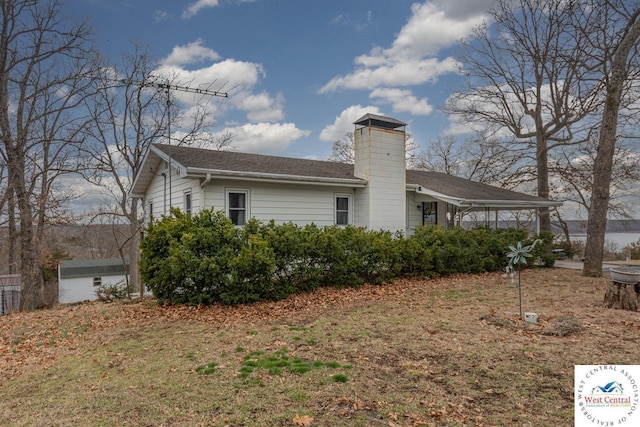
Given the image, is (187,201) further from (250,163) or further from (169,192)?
(250,163)

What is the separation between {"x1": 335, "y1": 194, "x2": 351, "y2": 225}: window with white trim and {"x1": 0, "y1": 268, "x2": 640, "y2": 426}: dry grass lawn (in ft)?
15.6

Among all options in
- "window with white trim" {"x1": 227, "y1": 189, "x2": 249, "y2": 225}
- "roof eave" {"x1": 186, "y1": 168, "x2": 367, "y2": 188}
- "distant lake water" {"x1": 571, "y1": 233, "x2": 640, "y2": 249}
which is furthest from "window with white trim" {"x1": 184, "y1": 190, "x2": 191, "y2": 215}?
"distant lake water" {"x1": 571, "y1": 233, "x2": 640, "y2": 249}

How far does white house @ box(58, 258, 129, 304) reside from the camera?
24234 millimetres

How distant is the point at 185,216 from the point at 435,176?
41.1 feet

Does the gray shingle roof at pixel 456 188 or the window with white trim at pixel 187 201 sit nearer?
the window with white trim at pixel 187 201

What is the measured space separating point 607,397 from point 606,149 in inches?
406

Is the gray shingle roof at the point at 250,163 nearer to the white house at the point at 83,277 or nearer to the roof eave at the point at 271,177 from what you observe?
the roof eave at the point at 271,177

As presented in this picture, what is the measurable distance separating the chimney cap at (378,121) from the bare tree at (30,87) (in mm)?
9254

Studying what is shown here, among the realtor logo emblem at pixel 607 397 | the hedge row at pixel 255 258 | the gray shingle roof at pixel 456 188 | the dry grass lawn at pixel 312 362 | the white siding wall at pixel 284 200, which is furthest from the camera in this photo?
the gray shingle roof at pixel 456 188

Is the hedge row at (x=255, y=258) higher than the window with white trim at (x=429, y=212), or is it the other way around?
the window with white trim at (x=429, y=212)

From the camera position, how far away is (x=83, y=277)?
2483 cm

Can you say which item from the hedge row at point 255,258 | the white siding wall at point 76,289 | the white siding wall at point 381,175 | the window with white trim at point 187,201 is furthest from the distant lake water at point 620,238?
the white siding wall at point 76,289

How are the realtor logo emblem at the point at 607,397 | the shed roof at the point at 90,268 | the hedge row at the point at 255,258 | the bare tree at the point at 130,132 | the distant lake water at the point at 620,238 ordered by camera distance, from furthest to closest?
the shed roof at the point at 90,268 → the distant lake water at the point at 620,238 → the bare tree at the point at 130,132 → the hedge row at the point at 255,258 → the realtor logo emblem at the point at 607,397

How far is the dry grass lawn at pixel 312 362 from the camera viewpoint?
321cm
